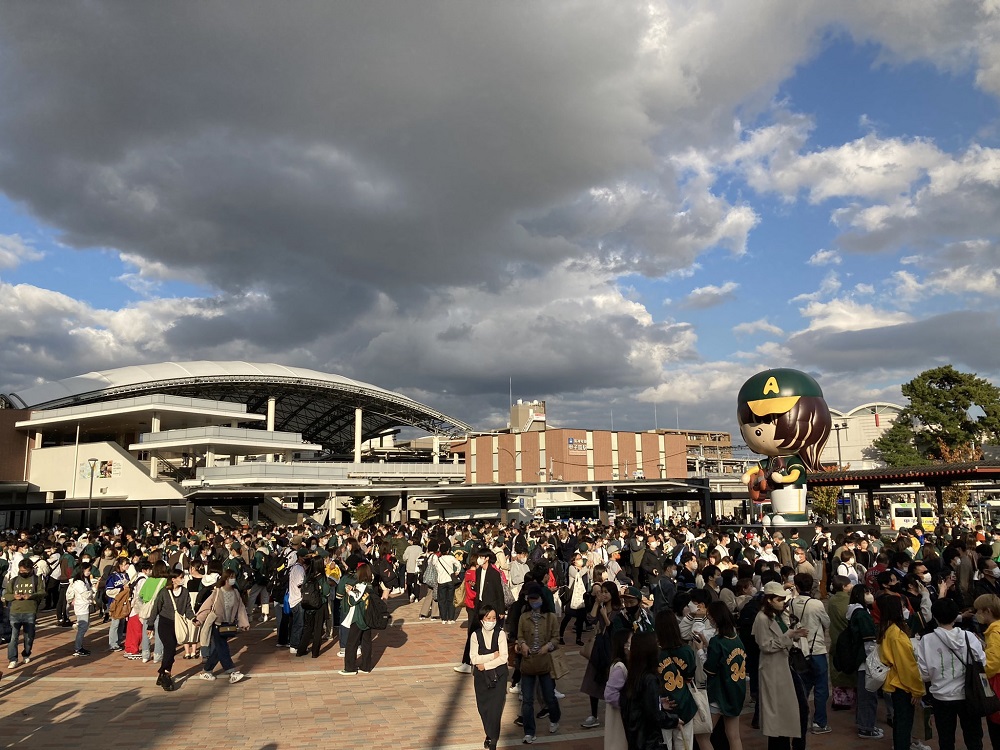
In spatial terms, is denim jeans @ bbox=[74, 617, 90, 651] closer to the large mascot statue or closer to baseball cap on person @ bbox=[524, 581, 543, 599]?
baseball cap on person @ bbox=[524, 581, 543, 599]

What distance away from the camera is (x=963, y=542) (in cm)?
1234

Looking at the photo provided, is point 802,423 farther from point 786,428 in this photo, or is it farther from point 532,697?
point 532,697

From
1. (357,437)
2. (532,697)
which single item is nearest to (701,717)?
(532,697)

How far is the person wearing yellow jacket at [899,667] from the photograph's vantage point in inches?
238

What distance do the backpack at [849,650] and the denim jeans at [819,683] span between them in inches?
7.9

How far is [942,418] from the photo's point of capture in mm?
57031

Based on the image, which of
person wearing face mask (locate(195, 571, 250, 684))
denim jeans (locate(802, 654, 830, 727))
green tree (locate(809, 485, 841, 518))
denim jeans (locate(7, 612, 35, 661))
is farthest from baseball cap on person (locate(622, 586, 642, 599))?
green tree (locate(809, 485, 841, 518))

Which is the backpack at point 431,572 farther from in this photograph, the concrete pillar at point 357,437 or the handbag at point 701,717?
the concrete pillar at point 357,437

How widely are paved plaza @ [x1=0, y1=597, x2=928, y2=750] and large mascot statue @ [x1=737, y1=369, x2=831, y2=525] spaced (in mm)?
18960

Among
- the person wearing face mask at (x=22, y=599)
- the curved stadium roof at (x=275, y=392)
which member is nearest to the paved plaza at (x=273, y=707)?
the person wearing face mask at (x=22, y=599)

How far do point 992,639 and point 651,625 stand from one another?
2.82m

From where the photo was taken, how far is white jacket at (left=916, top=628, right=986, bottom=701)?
18.5ft

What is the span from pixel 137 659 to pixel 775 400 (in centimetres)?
2354

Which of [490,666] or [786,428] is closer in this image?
[490,666]
